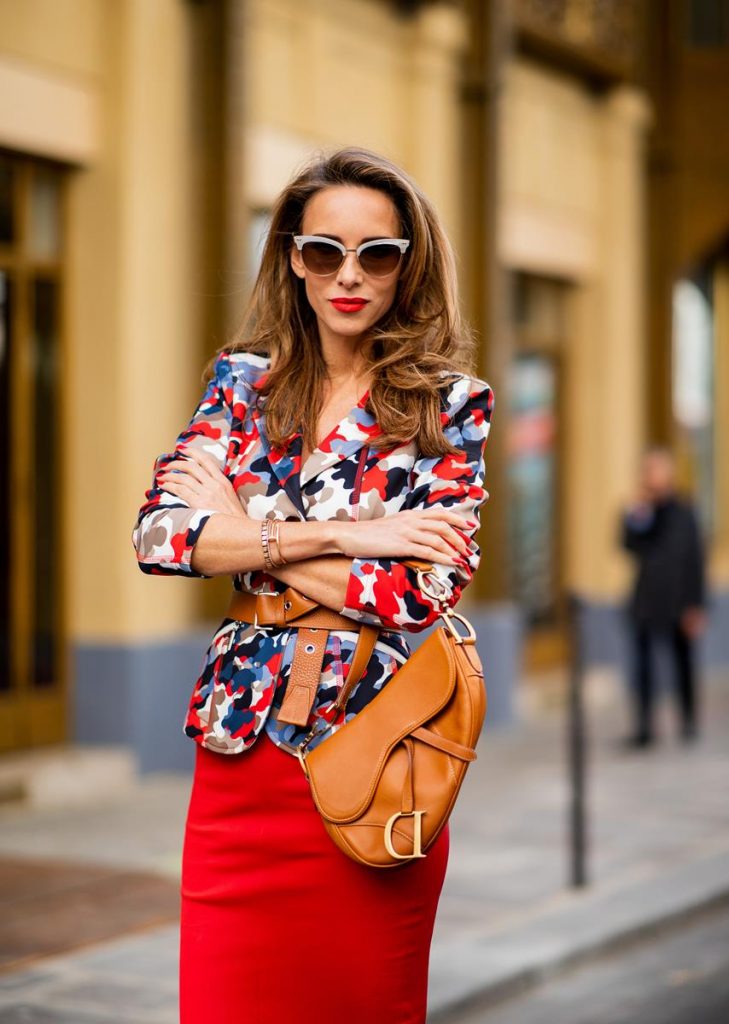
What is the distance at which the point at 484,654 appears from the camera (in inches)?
517

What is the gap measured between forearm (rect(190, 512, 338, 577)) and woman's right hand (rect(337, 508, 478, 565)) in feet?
0.12

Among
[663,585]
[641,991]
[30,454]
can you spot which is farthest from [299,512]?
[663,585]

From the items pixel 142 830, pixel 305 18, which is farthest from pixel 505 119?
pixel 142 830

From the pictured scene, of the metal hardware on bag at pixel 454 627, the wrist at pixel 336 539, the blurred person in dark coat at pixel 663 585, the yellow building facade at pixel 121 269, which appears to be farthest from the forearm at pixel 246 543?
the blurred person in dark coat at pixel 663 585

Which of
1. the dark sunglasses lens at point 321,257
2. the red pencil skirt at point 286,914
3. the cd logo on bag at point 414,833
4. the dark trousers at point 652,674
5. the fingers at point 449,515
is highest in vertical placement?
the dark sunglasses lens at point 321,257

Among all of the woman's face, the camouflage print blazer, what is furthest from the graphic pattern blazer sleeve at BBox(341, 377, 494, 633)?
the woman's face

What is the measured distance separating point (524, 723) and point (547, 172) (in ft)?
14.8

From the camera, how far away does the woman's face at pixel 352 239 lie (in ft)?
10.2

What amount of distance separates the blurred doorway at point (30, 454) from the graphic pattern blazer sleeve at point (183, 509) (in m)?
6.59

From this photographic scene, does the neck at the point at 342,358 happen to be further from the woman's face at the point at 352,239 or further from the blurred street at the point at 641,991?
the blurred street at the point at 641,991

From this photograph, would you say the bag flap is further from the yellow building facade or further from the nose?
the yellow building facade

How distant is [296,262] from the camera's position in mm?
3232

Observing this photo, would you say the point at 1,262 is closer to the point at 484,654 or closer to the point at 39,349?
the point at 39,349

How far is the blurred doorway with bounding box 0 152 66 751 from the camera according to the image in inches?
380
